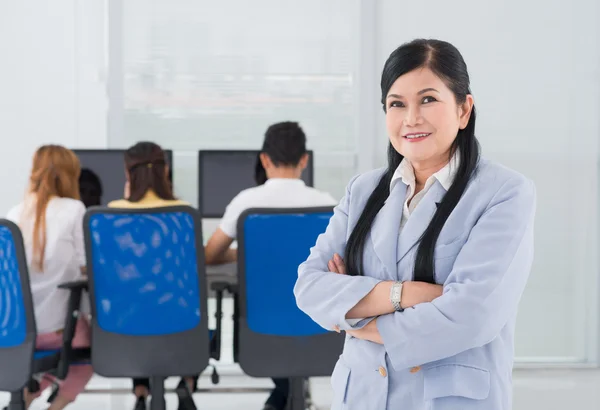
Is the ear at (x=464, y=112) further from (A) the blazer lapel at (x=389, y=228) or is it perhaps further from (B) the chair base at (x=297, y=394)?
(B) the chair base at (x=297, y=394)

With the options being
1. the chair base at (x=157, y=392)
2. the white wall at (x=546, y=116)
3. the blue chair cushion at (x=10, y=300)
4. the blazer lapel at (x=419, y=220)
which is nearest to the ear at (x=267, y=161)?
the chair base at (x=157, y=392)

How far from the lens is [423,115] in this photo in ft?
5.02

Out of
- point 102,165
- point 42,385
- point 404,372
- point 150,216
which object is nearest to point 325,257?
point 404,372

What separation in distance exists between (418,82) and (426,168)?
18cm

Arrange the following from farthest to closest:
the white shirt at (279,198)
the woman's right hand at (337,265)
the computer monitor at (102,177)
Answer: the computer monitor at (102,177)
the white shirt at (279,198)
the woman's right hand at (337,265)

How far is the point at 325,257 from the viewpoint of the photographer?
5.64ft

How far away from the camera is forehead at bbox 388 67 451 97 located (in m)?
1.53

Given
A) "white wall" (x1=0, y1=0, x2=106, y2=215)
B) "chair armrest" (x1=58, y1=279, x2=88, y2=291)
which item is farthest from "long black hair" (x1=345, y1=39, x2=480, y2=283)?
"white wall" (x1=0, y1=0, x2=106, y2=215)

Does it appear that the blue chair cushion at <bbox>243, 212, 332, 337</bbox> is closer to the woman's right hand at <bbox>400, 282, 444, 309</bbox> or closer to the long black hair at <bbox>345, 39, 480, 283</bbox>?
the long black hair at <bbox>345, 39, 480, 283</bbox>

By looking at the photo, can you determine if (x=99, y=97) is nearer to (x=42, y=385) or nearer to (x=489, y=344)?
(x=42, y=385)

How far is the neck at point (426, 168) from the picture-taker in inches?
62.8

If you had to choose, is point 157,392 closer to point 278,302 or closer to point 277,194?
point 278,302

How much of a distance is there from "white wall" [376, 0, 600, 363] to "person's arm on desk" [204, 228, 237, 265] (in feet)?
6.67

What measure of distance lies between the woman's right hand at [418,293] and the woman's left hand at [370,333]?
8cm
